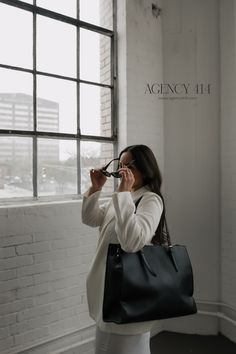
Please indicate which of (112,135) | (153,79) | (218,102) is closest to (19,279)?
(112,135)

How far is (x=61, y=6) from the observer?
93.9 inches

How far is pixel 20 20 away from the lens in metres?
2.17

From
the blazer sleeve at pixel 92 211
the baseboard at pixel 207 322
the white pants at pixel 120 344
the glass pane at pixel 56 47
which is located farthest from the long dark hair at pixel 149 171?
the baseboard at pixel 207 322

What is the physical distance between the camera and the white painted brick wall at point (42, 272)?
6.47 feet

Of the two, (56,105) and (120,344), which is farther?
(56,105)

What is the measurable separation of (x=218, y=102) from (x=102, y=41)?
108 cm

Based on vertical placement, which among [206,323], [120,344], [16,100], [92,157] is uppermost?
[16,100]

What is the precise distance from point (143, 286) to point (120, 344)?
29cm

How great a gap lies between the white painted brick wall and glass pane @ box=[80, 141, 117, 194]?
28 cm

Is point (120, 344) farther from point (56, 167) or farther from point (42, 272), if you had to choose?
point (56, 167)

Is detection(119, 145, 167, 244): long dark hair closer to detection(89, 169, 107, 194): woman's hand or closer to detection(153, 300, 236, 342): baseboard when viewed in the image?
detection(89, 169, 107, 194): woman's hand

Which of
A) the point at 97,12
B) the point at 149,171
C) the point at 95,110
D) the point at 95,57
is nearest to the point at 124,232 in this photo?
the point at 149,171

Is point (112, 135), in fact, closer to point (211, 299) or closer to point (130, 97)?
point (130, 97)

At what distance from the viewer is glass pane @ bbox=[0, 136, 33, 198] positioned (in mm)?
2090
